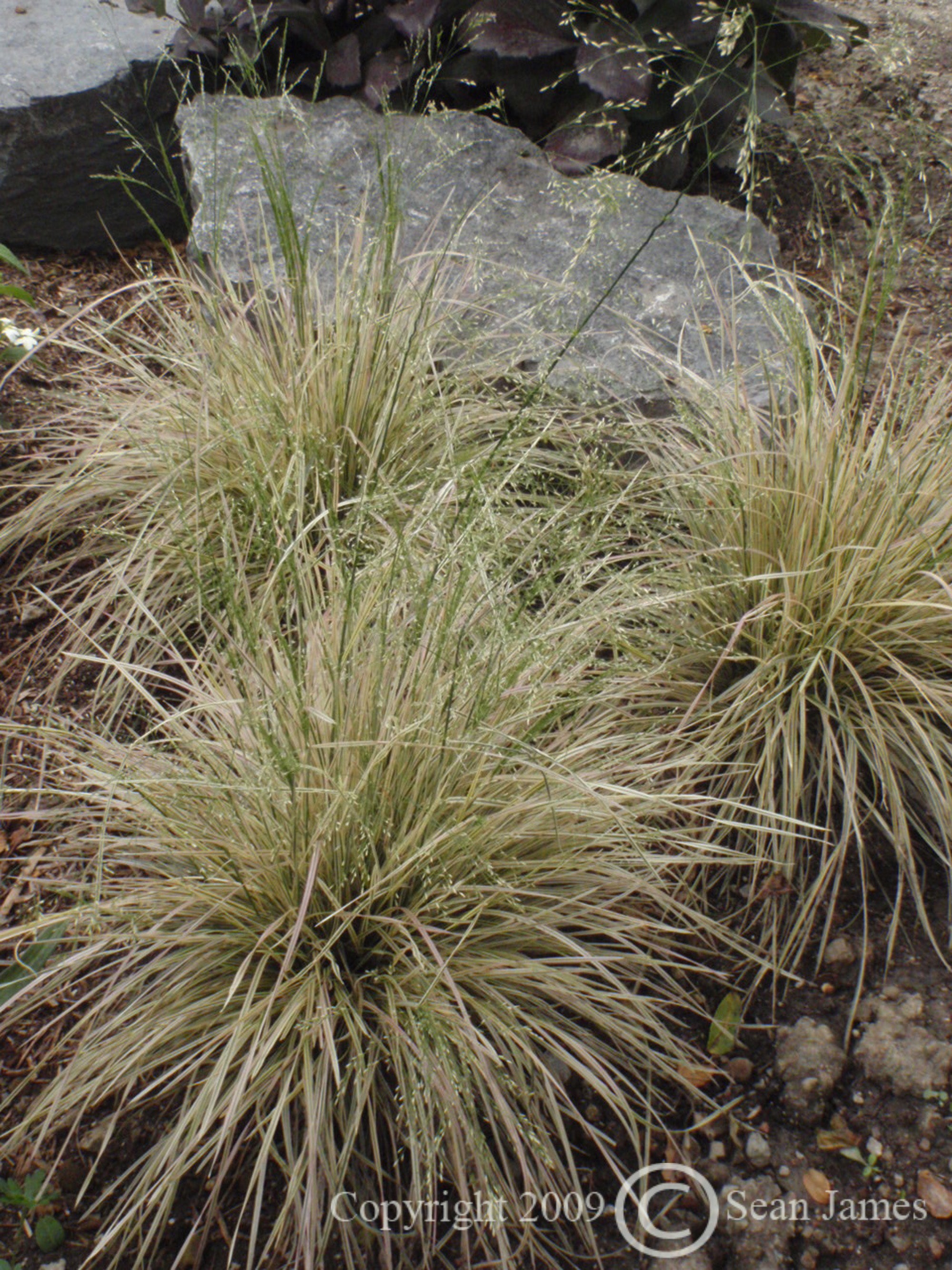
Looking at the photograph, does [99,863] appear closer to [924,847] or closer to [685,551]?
[685,551]

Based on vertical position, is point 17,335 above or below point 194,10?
below

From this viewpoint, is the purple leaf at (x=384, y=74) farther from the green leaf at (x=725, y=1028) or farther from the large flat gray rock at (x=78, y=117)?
the green leaf at (x=725, y=1028)

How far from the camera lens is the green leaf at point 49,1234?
4.84ft

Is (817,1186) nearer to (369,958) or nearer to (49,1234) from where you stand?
(369,958)

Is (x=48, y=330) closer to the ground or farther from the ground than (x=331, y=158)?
closer to the ground

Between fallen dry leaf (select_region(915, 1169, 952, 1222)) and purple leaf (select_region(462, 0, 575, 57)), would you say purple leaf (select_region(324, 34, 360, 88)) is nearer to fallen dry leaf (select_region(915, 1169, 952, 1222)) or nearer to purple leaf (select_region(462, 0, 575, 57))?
purple leaf (select_region(462, 0, 575, 57))

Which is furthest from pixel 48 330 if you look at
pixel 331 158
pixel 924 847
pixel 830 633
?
pixel 924 847

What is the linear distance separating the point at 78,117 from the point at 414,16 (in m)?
1.06

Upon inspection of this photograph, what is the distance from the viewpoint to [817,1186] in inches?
60.4

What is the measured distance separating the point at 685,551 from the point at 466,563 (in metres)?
0.61

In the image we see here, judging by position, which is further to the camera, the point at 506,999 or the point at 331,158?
A: the point at 331,158

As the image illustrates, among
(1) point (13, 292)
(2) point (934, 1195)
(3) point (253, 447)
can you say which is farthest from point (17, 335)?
(2) point (934, 1195)

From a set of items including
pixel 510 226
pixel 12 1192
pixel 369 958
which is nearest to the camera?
pixel 12 1192

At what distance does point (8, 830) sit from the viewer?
6.54ft
